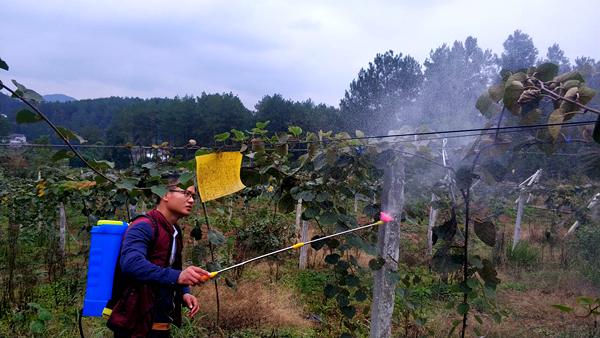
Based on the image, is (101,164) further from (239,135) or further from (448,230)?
(448,230)

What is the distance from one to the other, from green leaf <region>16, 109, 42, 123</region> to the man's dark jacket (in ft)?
2.07

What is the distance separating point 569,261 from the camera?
263 inches

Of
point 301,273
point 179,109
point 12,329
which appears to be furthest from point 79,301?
point 179,109

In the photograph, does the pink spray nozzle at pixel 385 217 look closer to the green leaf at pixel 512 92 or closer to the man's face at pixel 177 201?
the green leaf at pixel 512 92

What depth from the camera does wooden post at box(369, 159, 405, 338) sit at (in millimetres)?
1969

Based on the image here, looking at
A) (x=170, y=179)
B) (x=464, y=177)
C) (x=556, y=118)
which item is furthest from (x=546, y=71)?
(x=170, y=179)

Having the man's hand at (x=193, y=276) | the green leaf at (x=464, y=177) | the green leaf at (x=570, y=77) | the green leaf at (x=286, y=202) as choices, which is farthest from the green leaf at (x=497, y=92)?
the man's hand at (x=193, y=276)

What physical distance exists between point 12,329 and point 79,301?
820 mm

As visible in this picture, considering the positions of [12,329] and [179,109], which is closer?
[12,329]

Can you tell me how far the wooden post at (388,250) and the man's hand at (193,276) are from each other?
0.87 metres

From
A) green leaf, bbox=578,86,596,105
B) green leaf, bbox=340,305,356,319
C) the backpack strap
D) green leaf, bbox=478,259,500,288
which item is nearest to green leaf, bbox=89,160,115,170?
the backpack strap

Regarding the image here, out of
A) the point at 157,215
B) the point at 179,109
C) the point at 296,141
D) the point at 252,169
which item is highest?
the point at 179,109

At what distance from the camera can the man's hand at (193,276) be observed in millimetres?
1580

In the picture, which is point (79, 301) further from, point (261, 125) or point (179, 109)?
point (179, 109)
